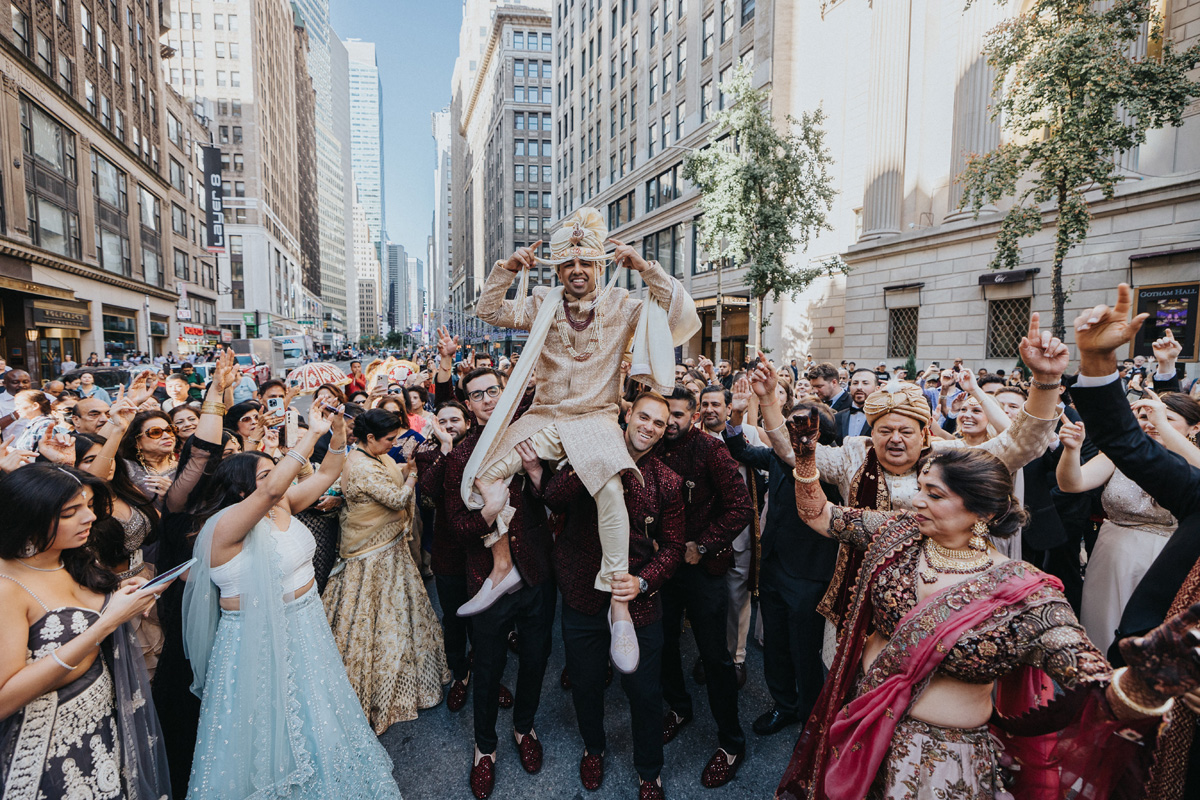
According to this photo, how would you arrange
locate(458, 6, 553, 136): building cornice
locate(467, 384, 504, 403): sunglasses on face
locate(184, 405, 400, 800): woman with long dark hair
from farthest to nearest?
locate(458, 6, 553, 136): building cornice, locate(467, 384, 504, 403): sunglasses on face, locate(184, 405, 400, 800): woman with long dark hair

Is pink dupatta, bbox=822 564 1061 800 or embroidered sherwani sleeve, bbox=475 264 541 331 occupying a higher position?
embroidered sherwani sleeve, bbox=475 264 541 331

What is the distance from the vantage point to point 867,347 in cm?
1886

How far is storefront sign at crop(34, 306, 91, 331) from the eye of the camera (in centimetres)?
2286

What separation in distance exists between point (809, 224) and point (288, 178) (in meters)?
83.7

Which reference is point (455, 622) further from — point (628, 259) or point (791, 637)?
point (628, 259)

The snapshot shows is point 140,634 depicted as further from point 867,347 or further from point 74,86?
point 74,86

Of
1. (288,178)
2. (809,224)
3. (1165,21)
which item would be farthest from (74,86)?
(288,178)

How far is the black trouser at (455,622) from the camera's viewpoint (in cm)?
405

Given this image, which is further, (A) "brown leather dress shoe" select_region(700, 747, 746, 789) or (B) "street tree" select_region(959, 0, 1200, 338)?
(B) "street tree" select_region(959, 0, 1200, 338)

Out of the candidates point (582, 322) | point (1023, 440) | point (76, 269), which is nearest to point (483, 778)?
point (582, 322)

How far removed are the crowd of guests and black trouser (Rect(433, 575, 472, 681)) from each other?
0.03 m

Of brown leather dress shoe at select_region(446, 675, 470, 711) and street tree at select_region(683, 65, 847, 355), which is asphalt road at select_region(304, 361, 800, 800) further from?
street tree at select_region(683, 65, 847, 355)

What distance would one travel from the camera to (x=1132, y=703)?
144 centimetres

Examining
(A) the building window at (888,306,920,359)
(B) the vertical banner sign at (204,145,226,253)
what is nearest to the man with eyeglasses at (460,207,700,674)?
(A) the building window at (888,306,920,359)
